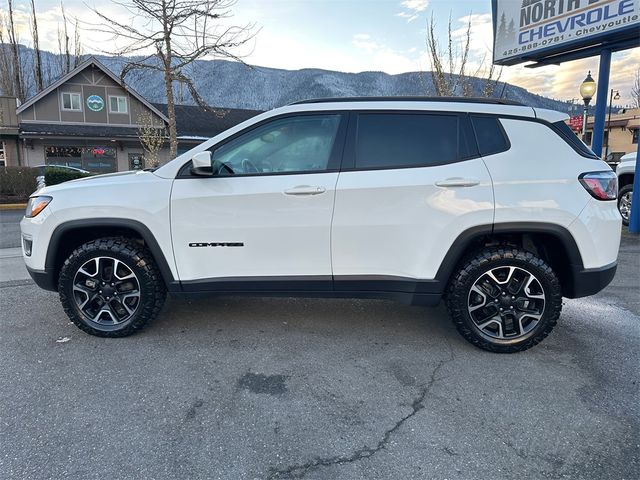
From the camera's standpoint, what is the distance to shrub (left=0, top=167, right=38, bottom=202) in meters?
14.2

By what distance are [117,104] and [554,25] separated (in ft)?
78.6

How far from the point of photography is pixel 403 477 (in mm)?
2053

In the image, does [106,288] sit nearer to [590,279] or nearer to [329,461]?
[329,461]

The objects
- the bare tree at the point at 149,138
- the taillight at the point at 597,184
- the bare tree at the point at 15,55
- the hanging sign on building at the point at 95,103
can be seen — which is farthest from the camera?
the bare tree at the point at 15,55

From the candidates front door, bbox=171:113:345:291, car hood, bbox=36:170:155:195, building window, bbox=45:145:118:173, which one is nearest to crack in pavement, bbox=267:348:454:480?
front door, bbox=171:113:345:291

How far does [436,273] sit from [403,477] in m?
1.55

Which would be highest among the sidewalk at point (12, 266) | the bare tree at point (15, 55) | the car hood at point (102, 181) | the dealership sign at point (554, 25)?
the bare tree at point (15, 55)

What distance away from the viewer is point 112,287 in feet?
11.4

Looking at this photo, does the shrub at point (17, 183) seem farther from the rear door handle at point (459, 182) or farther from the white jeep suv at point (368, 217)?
the rear door handle at point (459, 182)

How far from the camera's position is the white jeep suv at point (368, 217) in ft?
10.3

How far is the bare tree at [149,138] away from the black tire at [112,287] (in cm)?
1550

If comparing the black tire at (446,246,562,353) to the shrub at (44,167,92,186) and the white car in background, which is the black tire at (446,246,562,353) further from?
the shrub at (44,167,92,186)

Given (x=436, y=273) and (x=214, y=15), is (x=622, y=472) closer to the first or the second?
(x=436, y=273)

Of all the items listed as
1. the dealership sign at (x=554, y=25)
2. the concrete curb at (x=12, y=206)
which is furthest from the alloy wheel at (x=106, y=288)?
the concrete curb at (x=12, y=206)
